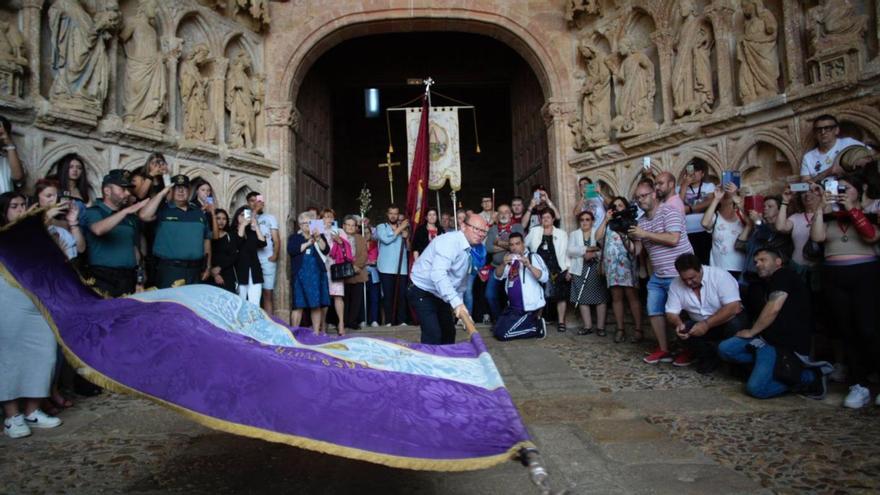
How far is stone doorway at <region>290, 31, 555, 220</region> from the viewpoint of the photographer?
1075cm

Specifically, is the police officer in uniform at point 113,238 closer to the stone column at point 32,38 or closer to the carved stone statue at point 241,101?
the stone column at point 32,38

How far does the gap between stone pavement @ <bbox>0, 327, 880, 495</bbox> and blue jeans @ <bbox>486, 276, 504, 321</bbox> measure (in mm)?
3300

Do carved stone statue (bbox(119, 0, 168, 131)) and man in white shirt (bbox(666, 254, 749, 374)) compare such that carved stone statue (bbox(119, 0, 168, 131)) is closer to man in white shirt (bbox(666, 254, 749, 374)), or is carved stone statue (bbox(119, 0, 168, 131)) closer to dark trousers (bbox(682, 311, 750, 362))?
man in white shirt (bbox(666, 254, 749, 374))

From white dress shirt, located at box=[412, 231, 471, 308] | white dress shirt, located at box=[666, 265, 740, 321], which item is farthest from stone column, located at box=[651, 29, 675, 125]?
white dress shirt, located at box=[412, 231, 471, 308]

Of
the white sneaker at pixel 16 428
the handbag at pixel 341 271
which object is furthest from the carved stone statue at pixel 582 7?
the white sneaker at pixel 16 428

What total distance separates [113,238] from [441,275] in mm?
2833

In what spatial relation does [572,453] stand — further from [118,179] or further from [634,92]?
[634,92]

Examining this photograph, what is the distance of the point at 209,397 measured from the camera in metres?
1.93

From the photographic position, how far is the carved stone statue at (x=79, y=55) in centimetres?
636

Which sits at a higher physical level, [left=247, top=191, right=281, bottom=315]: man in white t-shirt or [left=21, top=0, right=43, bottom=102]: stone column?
[left=21, top=0, right=43, bottom=102]: stone column

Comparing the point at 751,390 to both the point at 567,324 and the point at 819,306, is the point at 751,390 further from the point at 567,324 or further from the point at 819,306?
the point at 567,324

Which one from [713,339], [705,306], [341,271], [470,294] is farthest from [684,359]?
[341,271]

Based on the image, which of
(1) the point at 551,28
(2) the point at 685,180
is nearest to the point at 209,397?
(2) the point at 685,180

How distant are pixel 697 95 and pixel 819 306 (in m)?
3.73
